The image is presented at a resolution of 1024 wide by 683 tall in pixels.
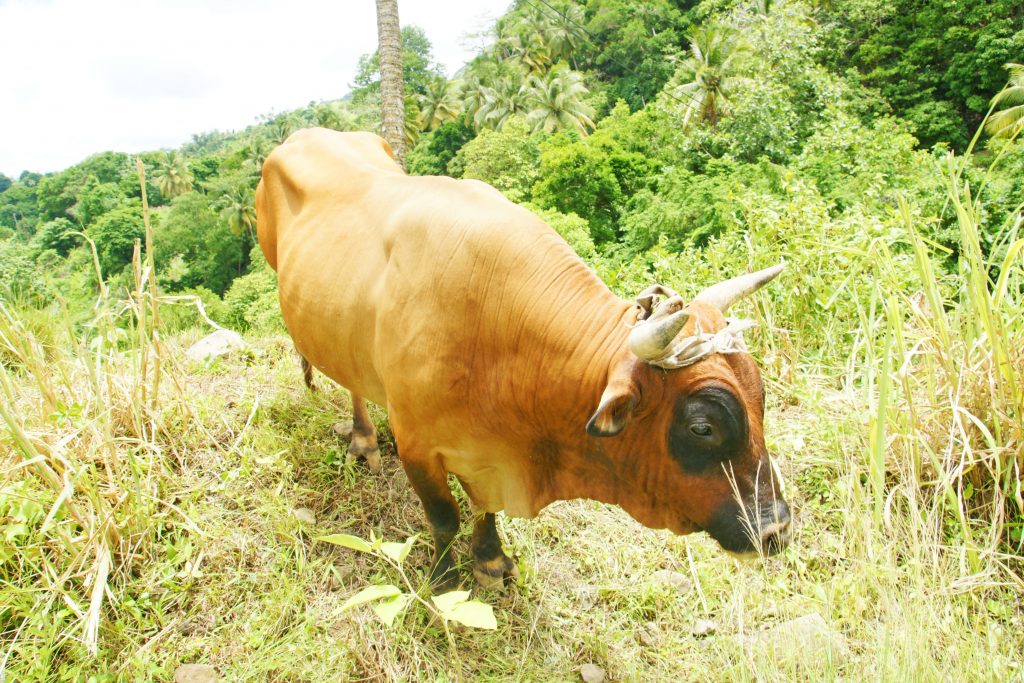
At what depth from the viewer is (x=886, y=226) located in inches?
216

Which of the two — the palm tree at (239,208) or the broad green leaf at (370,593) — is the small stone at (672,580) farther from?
the palm tree at (239,208)

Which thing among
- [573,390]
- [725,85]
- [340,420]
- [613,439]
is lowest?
[340,420]

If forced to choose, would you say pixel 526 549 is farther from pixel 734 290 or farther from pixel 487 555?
pixel 734 290

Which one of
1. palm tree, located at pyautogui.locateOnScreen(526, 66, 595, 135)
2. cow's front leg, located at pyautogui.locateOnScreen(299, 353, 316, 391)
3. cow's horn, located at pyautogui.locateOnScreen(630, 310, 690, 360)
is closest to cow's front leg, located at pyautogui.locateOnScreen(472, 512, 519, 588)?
cow's horn, located at pyautogui.locateOnScreen(630, 310, 690, 360)

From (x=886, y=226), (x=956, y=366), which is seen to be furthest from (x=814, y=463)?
(x=886, y=226)

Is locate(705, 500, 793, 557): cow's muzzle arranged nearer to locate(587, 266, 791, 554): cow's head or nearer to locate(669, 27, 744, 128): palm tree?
locate(587, 266, 791, 554): cow's head

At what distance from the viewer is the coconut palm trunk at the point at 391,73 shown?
916 cm

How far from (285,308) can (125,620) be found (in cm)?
182

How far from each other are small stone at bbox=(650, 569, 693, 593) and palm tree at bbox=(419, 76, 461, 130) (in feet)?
193

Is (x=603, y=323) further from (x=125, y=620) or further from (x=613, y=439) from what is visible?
(x=125, y=620)

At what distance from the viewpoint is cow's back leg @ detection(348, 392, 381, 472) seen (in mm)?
4055

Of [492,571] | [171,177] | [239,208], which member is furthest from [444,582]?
[171,177]

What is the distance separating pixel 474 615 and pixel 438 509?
139cm

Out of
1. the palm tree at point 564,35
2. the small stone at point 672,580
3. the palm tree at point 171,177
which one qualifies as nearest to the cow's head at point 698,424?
the small stone at point 672,580
